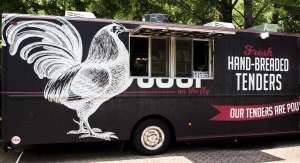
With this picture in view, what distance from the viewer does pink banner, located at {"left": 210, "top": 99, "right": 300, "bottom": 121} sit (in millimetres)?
9289

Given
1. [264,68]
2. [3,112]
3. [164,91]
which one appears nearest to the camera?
[3,112]

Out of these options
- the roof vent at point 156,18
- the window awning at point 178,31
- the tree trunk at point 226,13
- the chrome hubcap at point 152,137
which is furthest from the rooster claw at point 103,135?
the tree trunk at point 226,13

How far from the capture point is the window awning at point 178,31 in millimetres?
8289

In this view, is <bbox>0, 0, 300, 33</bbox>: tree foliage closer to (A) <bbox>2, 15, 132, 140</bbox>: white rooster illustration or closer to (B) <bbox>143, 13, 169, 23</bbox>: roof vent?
(B) <bbox>143, 13, 169, 23</bbox>: roof vent

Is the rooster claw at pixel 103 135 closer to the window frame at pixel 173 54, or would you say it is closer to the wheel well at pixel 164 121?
the wheel well at pixel 164 121

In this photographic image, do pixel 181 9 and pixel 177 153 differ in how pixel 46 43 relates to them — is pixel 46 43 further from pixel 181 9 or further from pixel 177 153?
pixel 181 9

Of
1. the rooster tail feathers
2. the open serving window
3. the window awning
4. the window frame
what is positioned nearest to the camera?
the rooster tail feathers

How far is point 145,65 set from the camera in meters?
8.71

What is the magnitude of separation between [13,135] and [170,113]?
3131 mm

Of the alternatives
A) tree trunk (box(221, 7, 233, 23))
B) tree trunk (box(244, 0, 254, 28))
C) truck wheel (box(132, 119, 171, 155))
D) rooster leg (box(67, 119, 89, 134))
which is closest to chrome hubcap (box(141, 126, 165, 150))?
truck wheel (box(132, 119, 171, 155))

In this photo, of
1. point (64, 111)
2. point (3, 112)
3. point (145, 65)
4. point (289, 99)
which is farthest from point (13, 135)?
point (289, 99)

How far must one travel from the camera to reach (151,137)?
873 centimetres

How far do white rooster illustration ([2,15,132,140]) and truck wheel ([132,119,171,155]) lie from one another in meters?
0.57

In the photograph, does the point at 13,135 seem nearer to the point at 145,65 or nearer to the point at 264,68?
the point at 145,65
